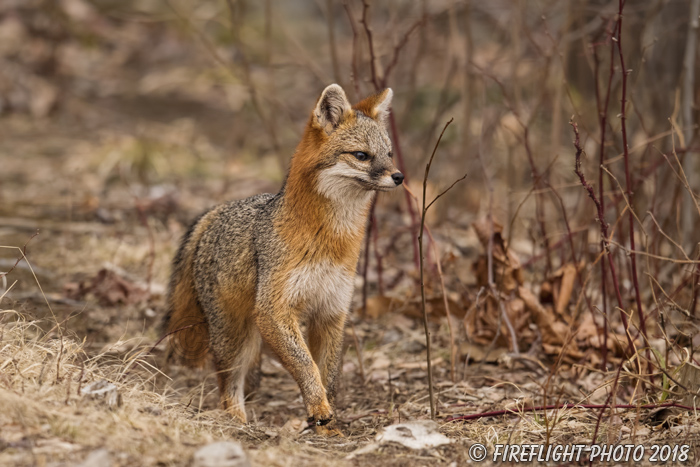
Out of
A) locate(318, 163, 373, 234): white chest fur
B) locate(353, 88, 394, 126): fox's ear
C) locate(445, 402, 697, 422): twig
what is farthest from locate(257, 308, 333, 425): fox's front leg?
locate(353, 88, 394, 126): fox's ear

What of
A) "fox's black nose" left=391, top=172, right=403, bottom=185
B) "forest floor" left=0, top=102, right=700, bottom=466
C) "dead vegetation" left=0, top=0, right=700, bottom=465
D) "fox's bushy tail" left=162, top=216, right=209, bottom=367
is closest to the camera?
"forest floor" left=0, top=102, right=700, bottom=466

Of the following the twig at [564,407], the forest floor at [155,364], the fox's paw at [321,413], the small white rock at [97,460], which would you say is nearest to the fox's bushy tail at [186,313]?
the forest floor at [155,364]

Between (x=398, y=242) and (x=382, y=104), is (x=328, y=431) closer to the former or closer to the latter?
(x=382, y=104)

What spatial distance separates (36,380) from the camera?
156 inches

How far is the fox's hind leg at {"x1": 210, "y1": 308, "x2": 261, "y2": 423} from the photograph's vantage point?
508 centimetres

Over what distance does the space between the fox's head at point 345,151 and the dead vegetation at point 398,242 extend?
40.9 inches

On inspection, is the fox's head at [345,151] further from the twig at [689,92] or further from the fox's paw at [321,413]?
the twig at [689,92]

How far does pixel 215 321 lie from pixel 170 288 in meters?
0.81

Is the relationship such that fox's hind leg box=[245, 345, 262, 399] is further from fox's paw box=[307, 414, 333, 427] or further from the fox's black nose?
the fox's black nose

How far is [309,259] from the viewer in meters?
4.60

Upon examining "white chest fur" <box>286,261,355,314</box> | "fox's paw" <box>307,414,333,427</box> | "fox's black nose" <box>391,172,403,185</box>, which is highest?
"fox's black nose" <box>391,172,403,185</box>

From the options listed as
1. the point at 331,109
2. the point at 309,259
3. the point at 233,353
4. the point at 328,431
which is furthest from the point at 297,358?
the point at 331,109

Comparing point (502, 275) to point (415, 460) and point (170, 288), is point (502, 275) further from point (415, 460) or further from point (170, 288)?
point (170, 288)

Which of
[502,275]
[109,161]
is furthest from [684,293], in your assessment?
[109,161]
